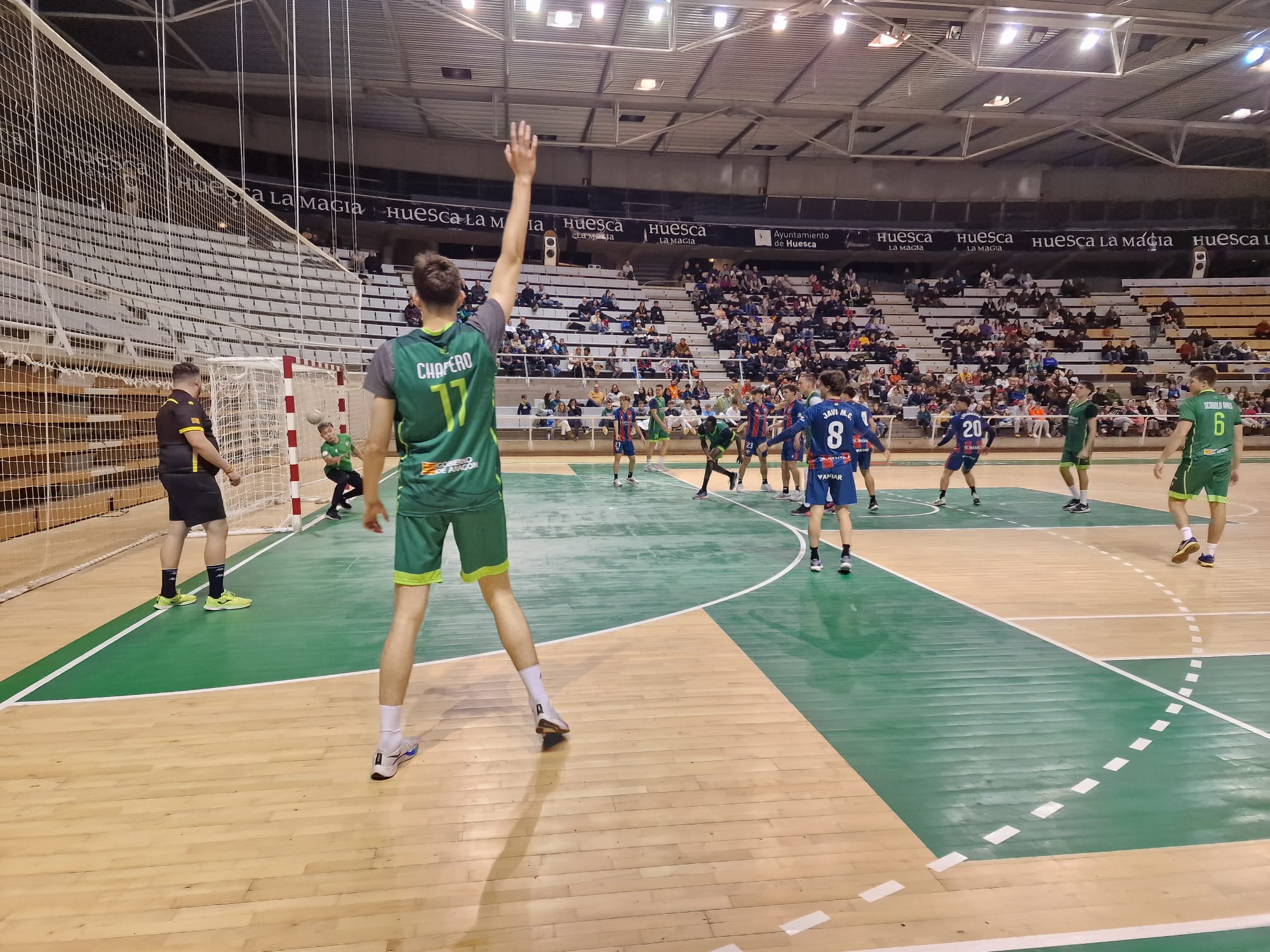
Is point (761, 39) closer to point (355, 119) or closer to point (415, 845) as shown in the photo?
point (355, 119)

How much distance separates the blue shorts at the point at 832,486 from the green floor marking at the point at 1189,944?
17.2 ft

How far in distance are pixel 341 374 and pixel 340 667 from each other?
1117cm

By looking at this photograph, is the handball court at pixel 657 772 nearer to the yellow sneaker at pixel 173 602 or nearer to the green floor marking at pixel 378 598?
the green floor marking at pixel 378 598

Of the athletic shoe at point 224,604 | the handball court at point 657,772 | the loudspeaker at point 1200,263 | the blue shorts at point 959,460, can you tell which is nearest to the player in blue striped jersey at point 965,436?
the blue shorts at point 959,460

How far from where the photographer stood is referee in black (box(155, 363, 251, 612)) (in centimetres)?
570

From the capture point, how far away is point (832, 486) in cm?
768

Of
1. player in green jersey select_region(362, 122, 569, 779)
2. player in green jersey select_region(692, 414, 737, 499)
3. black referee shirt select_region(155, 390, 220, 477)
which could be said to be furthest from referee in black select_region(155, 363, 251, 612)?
player in green jersey select_region(692, 414, 737, 499)

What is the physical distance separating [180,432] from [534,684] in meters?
3.96

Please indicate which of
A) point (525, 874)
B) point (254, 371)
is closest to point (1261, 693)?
point (525, 874)

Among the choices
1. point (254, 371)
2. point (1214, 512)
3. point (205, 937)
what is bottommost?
point (205, 937)

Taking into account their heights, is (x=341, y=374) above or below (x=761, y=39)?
below

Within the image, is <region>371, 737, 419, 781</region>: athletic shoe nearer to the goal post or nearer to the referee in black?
the referee in black

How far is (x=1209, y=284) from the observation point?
3241cm

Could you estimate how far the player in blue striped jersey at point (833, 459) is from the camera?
7.50 metres
